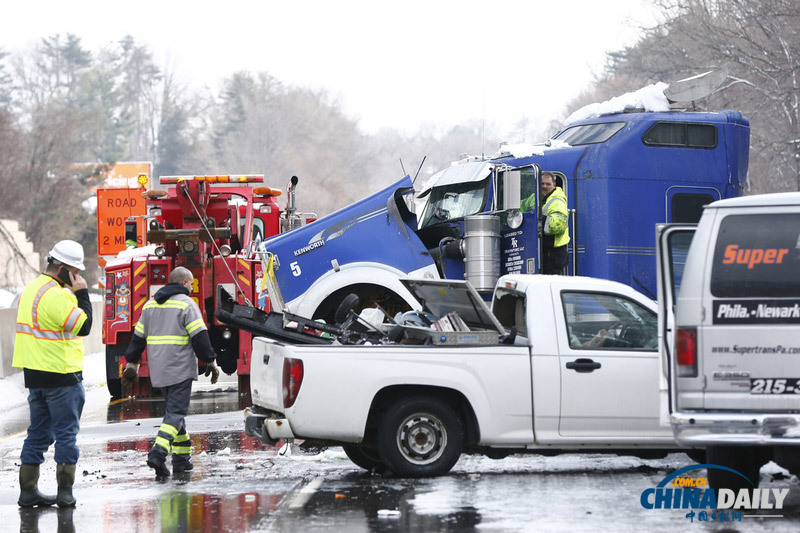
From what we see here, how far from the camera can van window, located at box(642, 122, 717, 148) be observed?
13.2m

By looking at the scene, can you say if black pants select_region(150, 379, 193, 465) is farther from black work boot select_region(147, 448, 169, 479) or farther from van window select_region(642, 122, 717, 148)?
van window select_region(642, 122, 717, 148)

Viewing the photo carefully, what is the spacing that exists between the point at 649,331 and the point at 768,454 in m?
1.79

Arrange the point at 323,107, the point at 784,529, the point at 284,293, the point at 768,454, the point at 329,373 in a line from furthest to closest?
the point at 323,107, the point at 284,293, the point at 329,373, the point at 768,454, the point at 784,529

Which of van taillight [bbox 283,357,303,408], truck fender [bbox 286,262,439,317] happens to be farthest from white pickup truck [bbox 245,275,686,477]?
truck fender [bbox 286,262,439,317]

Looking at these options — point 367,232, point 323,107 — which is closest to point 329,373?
point 367,232

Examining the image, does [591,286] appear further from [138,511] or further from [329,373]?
[138,511]

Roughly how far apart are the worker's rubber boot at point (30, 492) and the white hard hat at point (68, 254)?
1.51 metres

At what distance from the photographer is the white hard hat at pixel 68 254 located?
8.51m

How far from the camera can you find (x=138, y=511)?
25.8 feet

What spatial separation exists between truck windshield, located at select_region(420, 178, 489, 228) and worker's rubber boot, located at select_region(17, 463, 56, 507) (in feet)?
20.8

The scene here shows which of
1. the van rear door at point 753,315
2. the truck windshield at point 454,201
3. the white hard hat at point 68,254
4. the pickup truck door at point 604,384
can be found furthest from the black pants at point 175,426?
the truck windshield at point 454,201

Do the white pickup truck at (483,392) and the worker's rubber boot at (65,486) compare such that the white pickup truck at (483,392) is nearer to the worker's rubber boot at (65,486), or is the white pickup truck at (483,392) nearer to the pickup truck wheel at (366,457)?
the pickup truck wheel at (366,457)

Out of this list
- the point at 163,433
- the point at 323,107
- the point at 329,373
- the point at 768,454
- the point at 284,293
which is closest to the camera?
the point at 768,454

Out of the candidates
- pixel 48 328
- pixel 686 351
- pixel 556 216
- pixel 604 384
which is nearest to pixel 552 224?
pixel 556 216
